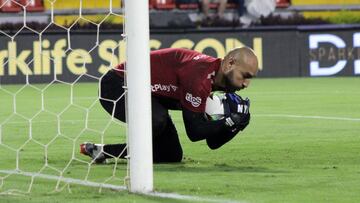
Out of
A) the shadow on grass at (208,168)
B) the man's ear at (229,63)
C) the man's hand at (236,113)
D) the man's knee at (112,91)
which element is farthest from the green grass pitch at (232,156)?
the man's ear at (229,63)

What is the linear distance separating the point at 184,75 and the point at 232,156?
1.27 metres

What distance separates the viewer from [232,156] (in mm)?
8922

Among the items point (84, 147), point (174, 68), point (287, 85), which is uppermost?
point (174, 68)

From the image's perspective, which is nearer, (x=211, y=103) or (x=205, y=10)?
(x=211, y=103)

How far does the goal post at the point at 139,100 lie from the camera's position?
6551mm

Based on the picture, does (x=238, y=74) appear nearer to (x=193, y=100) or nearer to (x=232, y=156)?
(x=193, y=100)

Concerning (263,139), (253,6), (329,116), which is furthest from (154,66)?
(253,6)

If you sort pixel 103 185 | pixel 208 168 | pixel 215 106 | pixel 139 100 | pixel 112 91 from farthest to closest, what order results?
pixel 112 91 < pixel 215 106 < pixel 208 168 < pixel 103 185 < pixel 139 100

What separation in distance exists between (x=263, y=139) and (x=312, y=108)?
3.91 metres

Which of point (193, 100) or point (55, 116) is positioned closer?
point (193, 100)

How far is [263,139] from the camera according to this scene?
10359 millimetres

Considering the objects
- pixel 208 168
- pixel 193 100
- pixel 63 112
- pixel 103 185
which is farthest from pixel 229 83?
pixel 63 112

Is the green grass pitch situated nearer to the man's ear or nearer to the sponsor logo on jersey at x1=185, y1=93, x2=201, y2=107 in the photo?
the sponsor logo on jersey at x1=185, y1=93, x2=201, y2=107

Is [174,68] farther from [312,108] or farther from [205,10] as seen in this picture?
[205,10]
